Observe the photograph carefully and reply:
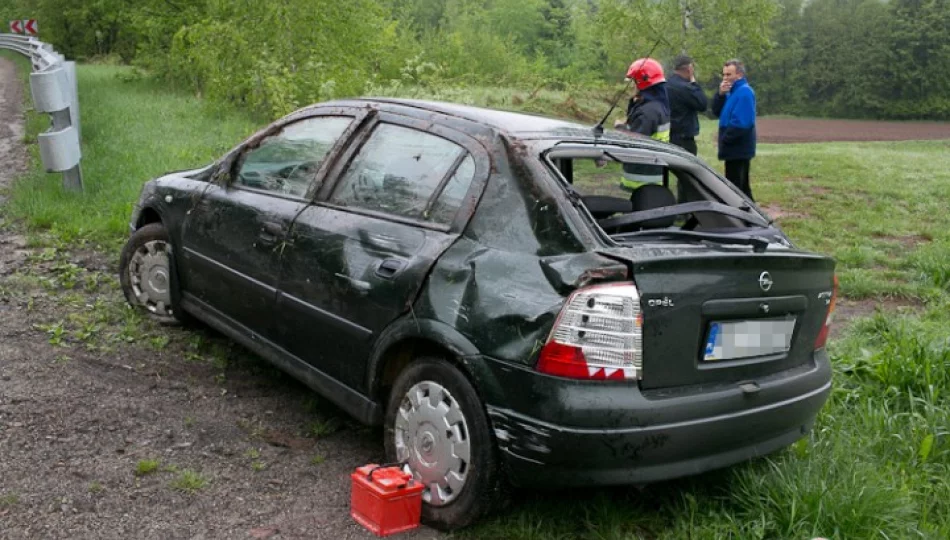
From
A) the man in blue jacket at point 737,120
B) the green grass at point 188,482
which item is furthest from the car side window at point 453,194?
the man in blue jacket at point 737,120

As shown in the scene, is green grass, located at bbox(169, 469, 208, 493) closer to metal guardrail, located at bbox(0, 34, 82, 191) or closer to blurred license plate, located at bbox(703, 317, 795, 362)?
blurred license plate, located at bbox(703, 317, 795, 362)

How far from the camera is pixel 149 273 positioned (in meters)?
5.56

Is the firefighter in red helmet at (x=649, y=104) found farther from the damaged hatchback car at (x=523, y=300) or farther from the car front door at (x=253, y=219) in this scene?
the car front door at (x=253, y=219)

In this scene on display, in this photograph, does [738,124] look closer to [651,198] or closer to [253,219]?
[651,198]

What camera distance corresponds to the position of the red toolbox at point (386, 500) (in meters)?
3.33

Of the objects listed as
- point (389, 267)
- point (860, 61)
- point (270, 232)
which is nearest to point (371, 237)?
point (389, 267)

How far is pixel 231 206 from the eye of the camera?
15.7 ft

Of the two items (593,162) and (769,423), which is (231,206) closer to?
(593,162)

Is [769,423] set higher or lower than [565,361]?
lower

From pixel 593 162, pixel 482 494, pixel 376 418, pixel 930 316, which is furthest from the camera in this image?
pixel 930 316

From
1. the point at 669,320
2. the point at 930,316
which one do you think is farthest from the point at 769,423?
the point at 930,316

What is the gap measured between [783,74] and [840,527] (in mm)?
64797

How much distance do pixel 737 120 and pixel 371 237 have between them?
602 centimetres

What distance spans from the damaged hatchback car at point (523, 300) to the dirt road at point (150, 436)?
351mm
